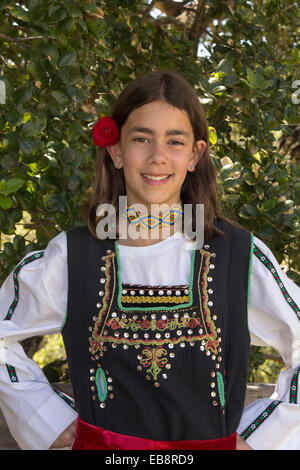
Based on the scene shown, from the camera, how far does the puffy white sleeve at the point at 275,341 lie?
159 cm

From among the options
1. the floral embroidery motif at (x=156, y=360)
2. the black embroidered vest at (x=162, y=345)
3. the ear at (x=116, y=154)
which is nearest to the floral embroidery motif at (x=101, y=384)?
the black embroidered vest at (x=162, y=345)

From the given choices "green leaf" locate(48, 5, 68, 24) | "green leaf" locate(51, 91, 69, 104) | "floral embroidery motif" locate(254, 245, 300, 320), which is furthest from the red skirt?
"green leaf" locate(48, 5, 68, 24)

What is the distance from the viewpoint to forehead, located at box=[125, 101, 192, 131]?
1.65 metres

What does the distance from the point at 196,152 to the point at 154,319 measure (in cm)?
57

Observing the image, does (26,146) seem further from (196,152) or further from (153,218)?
(196,152)

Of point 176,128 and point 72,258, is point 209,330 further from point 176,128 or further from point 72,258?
point 176,128

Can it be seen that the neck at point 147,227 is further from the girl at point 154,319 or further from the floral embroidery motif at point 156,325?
the floral embroidery motif at point 156,325

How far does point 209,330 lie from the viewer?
1555mm

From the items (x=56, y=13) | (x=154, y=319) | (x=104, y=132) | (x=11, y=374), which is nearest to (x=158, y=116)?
(x=104, y=132)

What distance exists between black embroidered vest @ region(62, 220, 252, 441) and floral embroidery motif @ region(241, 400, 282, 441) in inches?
2.6

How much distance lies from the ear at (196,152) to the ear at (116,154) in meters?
0.22

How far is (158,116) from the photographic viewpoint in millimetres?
1650
